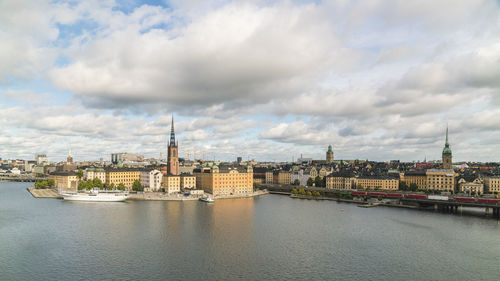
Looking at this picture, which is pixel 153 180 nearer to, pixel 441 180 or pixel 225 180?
pixel 225 180

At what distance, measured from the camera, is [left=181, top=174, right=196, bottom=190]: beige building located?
263 ft

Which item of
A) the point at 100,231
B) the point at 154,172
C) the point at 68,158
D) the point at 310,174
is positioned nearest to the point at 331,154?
the point at 310,174

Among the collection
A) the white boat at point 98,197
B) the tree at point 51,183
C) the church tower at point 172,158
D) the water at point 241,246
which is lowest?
the water at point 241,246

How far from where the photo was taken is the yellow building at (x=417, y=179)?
83.4 m

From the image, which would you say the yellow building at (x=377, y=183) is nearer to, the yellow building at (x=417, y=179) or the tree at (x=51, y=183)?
the yellow building at (x=417, y=179)

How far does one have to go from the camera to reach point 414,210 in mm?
58688

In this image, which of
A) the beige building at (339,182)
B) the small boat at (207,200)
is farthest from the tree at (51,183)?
the beige building at (339,182)

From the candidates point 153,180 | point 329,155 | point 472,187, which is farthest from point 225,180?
point 329,155

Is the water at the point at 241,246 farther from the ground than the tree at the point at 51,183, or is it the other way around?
the tree at the point at 51,183

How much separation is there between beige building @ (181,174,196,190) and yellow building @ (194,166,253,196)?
236 centimetres

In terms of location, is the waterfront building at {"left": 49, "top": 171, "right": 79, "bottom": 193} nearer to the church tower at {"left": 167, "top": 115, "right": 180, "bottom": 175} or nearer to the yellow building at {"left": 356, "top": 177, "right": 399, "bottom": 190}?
the church tower at {"left": 167, "top": 115, "right": 180, "bottom": 175}

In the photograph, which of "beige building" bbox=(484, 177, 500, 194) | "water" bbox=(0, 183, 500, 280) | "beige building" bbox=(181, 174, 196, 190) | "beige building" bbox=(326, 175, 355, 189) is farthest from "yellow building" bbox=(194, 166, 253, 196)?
"beige building" bbox=(484, 177, 500, 194)

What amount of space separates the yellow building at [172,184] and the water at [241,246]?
1021 inches

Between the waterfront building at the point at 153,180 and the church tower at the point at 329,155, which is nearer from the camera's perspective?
the waterfront building at the point at 153,180
